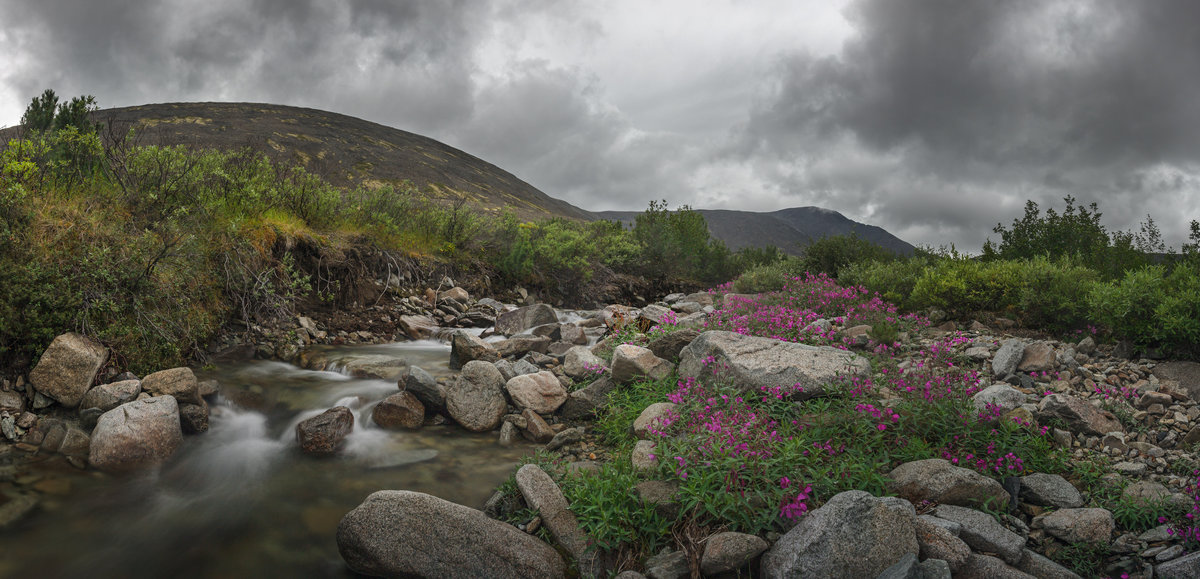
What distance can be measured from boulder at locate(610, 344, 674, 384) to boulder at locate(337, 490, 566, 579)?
2.98m

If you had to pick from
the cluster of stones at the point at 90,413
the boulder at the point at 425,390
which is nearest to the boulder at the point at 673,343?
the boulder at the point at 425,390

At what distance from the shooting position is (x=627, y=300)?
19.6 metres

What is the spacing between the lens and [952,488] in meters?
3.76

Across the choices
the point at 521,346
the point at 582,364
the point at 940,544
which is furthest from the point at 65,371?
the point at 940,544

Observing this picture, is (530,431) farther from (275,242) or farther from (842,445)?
(275,242)

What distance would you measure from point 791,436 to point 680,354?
7.13 feet

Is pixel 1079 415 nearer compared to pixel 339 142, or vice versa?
pixel 1079 415

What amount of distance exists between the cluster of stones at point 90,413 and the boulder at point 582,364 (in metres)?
4.16

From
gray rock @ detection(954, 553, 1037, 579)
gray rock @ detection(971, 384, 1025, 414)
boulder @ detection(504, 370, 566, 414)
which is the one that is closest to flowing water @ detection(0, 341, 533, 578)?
boulder @ detection(504, 370, 566, 414)

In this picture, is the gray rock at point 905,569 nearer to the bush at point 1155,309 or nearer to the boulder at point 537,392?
the boulder at point 537,392

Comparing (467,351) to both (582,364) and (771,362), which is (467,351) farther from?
(771,362)

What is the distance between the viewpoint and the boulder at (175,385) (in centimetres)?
548

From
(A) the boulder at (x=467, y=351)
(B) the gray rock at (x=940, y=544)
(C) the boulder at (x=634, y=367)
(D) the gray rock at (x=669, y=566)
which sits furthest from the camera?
(A) the boulder at (x=467, y=351)

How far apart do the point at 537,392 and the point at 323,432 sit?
231cm
